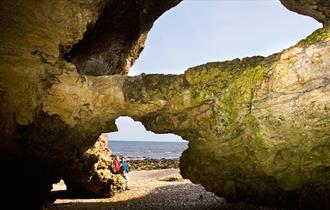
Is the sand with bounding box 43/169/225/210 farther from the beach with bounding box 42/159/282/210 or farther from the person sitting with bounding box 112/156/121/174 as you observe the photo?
the person sitting with bounding box 112/156/121/174

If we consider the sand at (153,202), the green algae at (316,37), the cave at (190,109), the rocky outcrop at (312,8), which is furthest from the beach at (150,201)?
the rocky outcrop at (312,8)

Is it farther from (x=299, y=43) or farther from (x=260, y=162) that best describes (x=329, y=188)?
(x=299, y=43)

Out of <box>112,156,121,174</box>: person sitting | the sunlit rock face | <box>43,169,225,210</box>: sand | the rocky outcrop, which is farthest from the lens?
<box>112,156,121,174</box>: person sitting

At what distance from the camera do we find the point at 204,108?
10000 mm

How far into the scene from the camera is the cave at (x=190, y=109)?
8906mm

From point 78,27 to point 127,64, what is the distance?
20.6ft

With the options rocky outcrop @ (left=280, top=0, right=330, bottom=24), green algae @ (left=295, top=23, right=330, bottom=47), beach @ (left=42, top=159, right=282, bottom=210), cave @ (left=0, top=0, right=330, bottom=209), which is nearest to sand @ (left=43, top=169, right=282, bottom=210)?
beach @ (left=42, top=159, right=282, bottom=210)

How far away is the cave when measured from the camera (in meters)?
8.91

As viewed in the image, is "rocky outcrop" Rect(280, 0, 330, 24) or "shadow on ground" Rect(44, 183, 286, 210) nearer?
"rocky outcrop" Rect(280, 0, 330, 24)

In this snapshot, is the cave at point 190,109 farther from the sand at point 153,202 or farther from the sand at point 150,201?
the sand at point 150,201

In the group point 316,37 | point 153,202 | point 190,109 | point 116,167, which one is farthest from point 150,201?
point 316,37

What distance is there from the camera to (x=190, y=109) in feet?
33.4

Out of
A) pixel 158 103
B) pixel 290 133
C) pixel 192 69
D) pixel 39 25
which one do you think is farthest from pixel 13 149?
pixel 290 133

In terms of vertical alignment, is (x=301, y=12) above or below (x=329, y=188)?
above
